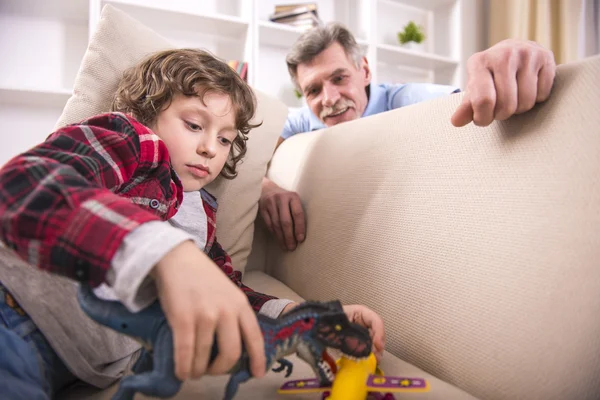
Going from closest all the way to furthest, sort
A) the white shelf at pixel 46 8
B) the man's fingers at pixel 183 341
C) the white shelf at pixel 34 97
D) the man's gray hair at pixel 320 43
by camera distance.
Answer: the man's fingers at pixel 183 341, the man's gray hair at pixel 320 43, the white shelf at pixel 34 97, the white shelf at pixel 46 8

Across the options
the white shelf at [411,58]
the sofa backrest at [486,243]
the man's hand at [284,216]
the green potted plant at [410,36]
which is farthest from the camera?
the green potted plant at [410,36]

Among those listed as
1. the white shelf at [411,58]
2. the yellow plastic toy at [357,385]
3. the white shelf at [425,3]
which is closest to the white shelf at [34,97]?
the white shelf at [411,58]

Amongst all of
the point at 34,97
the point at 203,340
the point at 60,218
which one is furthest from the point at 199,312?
the point at 34,97

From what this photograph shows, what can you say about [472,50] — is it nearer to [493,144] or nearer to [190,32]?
[190,32]

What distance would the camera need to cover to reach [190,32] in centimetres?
239

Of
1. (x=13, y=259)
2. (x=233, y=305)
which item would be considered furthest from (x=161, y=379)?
(x=13, y=259)

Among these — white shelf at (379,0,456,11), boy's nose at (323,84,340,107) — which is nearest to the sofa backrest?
boy's nose at (323,84,340,107)

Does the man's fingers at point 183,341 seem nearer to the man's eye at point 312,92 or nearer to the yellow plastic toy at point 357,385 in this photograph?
the yellow plastic toy at point 357,385

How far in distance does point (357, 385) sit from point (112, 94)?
2.43 feet

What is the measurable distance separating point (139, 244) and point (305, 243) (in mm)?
596

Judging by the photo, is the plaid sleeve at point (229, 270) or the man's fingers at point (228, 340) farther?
the plaid sleeve at point (229, 270)

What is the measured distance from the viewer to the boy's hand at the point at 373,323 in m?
0.57

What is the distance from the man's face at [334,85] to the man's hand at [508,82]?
4.05ft

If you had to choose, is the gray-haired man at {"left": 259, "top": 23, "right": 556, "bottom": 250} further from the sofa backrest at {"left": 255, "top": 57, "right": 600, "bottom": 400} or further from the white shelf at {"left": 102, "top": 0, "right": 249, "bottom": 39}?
the white shelf at {"left": 102, "top": 0, "right": 249, "bottom": 39}
